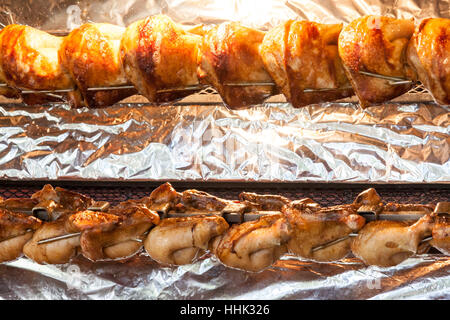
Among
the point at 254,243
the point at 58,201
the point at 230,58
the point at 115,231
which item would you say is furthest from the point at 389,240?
the point at 58,201

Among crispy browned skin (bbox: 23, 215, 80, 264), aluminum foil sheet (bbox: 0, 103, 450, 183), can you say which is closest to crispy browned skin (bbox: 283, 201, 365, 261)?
crispy browned skin (bbox: 23, 215, 80, 264)

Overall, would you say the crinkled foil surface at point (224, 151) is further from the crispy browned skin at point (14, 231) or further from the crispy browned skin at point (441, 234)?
the crispy browned skin at point (441, 234)

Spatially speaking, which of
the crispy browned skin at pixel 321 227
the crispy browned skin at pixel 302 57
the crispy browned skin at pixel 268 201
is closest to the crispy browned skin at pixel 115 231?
the crispy browned skin at pixel 268 201

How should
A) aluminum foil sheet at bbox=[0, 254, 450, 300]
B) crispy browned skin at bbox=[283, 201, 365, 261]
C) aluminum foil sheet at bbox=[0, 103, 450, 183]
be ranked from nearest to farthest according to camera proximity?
1. crispy browned skin at bbox=[283, 201, 365, 261]
2. aluminum foil sheet at bbox=[0, 254, 450, 300]
3. aluminum foil sheet at bbox=[0, 103, 450, 183]

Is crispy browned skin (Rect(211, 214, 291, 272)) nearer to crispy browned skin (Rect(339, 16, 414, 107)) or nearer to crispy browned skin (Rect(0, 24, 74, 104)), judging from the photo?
crispy browned skin (Rect(339, 16, 414, 107))

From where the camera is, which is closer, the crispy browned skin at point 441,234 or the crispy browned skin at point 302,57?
the crispy browned skin at point 302,57

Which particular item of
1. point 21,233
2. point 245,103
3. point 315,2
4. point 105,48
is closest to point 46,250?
point 21,233
